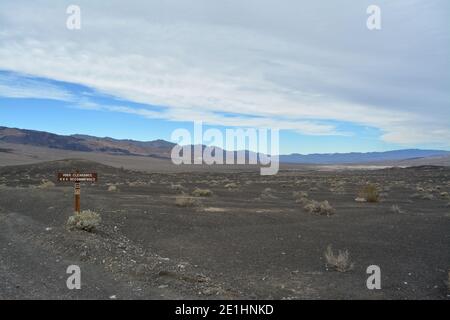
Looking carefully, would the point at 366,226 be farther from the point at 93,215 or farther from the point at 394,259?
the point at 93,215

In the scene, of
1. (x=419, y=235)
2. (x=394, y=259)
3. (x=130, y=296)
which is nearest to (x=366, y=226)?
(x=419, y=235)

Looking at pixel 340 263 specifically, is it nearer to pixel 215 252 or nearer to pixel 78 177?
pixel 215 252

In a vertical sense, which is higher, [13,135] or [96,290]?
[13,135]

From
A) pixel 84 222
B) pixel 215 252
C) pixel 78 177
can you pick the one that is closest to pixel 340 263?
pixel 215 252

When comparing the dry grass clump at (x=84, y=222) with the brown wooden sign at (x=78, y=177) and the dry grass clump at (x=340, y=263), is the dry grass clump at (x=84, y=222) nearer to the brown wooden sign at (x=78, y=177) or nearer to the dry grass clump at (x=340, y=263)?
the brown wooden sign at (x=78, y=177)

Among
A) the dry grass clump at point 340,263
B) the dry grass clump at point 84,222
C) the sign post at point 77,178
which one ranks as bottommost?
the dry grass clump at point 340,263

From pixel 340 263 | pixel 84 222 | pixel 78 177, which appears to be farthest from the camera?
pixel 78 177

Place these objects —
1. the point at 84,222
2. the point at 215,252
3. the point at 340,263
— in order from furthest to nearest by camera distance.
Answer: the point at 84,222
the point at 215,252
the point at 340,263

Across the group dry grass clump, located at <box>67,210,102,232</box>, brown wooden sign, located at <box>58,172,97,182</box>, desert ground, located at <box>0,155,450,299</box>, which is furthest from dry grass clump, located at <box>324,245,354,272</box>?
brown wooden sign, located at <box>58,172,97,182</box>

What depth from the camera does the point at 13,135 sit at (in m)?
188

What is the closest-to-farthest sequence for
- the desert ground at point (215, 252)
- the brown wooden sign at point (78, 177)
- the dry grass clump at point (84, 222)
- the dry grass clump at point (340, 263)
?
the desert ground at point (215, 252) → the dry grass clump at point (340, 263) → the dry grass clump at point (84, 222) → the brown wooden sign at point (78, 177)

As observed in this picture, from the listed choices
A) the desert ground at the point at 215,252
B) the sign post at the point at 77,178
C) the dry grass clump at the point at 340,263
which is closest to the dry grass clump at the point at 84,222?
the desert ground at the point at 215,252

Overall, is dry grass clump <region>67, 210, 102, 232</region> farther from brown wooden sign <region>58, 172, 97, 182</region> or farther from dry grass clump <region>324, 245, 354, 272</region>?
dry grass clump <region>324, 245, 354, 272</region>
